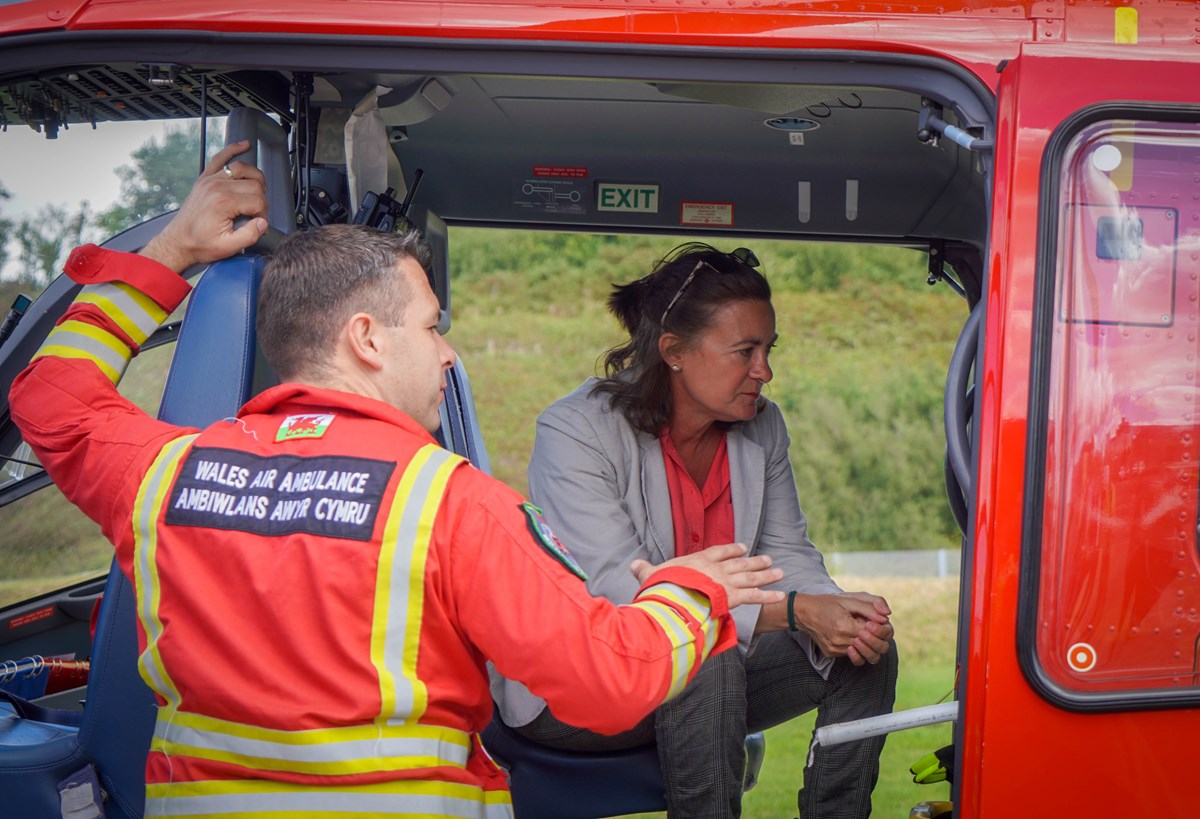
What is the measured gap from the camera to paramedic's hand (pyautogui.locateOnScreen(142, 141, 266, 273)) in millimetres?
2104

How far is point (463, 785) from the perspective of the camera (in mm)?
1615

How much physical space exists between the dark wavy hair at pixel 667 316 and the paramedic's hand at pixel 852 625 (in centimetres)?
57

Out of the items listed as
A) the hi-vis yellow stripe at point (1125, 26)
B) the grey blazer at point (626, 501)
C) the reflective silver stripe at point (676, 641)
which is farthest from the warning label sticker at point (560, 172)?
the reflective silver stripe at point (676, 641)

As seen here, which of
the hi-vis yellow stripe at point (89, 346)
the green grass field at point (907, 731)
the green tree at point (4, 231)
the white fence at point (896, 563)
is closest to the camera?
the hi-vis yellow stripe at point (89, 346)

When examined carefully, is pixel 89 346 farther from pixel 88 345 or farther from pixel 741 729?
pixel 741 729

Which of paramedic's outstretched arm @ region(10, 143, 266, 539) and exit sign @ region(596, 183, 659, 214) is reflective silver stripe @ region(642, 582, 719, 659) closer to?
paramedic's outstretched arm @ region(10, 143, 266, 539)

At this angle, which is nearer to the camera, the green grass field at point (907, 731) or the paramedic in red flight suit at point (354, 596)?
the paramedic in red flight suit at point (354, 596)

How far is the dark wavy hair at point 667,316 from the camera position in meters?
2.82

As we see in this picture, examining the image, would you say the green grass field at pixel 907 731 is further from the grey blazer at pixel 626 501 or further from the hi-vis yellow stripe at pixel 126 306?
the hi-vis yellow stripe at pixel 126 306

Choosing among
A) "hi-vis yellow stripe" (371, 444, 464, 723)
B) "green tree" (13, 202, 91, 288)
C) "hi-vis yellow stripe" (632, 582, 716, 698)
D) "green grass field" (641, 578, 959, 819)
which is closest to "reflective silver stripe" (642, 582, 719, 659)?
Result: "hi-vis yellow stripe" (632, 582, 716, 698)

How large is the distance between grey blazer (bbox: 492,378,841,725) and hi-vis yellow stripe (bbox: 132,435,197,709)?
96 cm

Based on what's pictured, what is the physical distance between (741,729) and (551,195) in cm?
152

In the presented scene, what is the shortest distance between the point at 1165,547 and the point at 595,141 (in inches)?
70.2

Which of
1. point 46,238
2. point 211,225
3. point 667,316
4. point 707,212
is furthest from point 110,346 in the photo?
point 46,238
